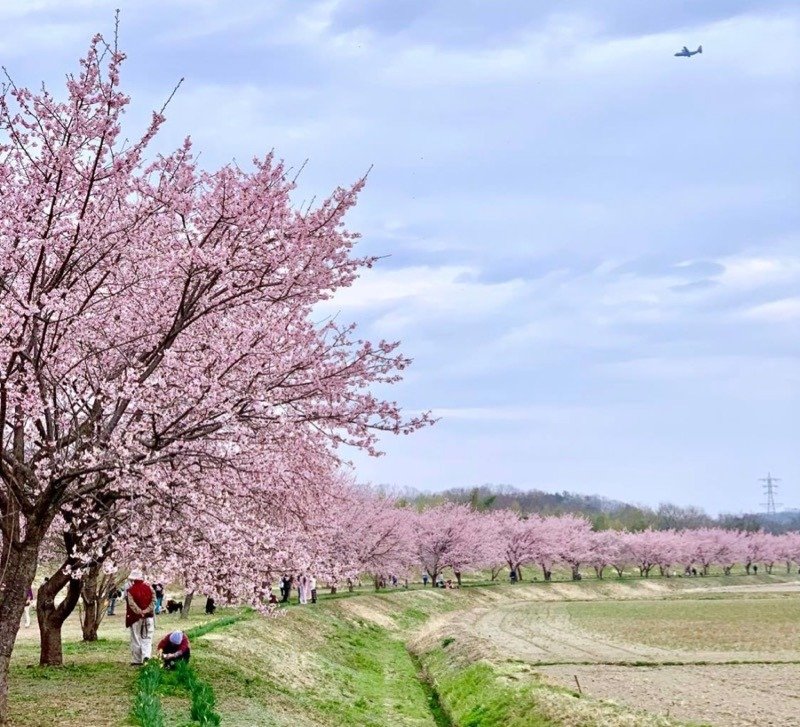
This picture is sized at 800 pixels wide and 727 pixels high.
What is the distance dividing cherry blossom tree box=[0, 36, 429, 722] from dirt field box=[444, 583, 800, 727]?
11289 mm

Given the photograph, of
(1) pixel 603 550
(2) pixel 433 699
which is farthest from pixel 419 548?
(2) pixel 433 699

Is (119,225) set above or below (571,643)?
above

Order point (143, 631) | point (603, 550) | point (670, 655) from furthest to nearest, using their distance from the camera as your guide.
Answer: point (603, 550)
point (670, 655)
point (143, 631)

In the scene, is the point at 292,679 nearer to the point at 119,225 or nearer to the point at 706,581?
the point at 119,225

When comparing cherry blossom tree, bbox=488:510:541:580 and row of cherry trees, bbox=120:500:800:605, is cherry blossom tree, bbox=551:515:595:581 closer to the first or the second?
row of cherry trees, bbox=120:500:800:605

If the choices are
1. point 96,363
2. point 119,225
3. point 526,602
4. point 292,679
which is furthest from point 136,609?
point 526,602

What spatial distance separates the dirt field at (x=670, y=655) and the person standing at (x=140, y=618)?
10210 millimetres

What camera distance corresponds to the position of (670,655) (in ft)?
107

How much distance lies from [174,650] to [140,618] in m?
1.35

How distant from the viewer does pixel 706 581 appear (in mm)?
121750

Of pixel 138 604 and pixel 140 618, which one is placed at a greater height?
pixel 138 604

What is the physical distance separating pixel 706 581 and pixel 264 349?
397 ft

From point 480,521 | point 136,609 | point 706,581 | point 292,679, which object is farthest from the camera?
point 706,581

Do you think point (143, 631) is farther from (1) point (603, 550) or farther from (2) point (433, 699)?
(1) point (603, 550)
